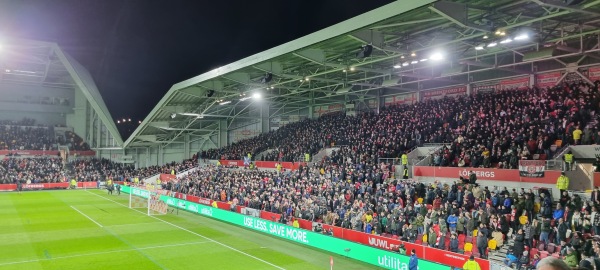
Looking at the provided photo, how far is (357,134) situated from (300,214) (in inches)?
483

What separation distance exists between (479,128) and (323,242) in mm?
11607

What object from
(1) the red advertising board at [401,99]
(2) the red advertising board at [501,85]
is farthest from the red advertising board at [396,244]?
(1) the red advertising board at [401,99]

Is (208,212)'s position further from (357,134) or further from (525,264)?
(525,264)

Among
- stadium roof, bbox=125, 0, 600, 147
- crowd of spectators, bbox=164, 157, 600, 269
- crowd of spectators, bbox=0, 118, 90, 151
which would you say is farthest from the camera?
crowd of spectators, bbox=0, 118, 90, 151

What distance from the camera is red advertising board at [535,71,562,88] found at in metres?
29.7

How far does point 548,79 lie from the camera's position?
3041 centimetres

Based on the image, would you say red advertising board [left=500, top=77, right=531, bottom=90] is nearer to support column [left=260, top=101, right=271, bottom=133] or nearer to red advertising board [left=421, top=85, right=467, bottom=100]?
red advertising board [left=421, top=85, right=467, bottom=100]

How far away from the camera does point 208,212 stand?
3362cm

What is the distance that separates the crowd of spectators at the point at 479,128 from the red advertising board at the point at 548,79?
2.71 metres

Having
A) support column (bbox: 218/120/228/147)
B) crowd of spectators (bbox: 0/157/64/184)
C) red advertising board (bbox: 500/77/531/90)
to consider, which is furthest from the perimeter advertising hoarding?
crowd of spectators (bbox: 0/157/64/184)

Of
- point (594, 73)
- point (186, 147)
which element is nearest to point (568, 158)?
point (594, 73)

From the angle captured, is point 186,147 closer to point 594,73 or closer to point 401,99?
point 401,99

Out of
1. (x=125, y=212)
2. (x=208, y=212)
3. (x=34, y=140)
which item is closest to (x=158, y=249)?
(x=208, y=212)

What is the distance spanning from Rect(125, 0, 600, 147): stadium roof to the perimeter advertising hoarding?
1050 cm
